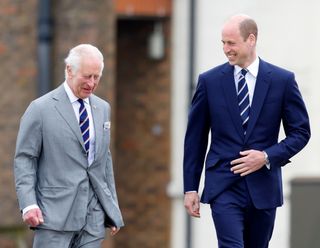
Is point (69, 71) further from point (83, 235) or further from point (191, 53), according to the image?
point (191, 53)

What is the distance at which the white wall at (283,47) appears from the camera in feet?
54.7

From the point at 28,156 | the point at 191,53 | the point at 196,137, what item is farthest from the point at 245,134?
the point at 191,53

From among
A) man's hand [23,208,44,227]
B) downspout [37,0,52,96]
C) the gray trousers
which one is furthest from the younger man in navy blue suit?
downspout [37,0,52,96]

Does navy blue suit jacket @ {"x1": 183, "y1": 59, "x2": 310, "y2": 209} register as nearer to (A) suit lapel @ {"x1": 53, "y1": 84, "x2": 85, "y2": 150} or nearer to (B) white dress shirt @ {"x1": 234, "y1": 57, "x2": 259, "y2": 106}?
(B) white dress shirt @ {"x1": 234, "y1": 57, "x2": 259, "y2": 106}

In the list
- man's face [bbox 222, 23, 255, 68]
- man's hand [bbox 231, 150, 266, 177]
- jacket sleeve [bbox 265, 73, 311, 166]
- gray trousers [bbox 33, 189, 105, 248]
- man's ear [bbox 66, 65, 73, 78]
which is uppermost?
man's face [bbox 222, 23, 255, 68]

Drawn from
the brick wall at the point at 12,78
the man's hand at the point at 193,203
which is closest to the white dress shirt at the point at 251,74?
the man's hand at the point at 193,203

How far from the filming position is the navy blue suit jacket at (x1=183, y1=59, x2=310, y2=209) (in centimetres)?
941

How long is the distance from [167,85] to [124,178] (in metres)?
1.30

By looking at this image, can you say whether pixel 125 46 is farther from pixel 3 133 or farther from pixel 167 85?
pixel 3 133

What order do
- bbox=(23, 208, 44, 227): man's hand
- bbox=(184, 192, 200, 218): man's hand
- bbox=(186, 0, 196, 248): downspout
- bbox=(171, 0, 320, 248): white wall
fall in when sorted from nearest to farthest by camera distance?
bbox=(23, 208, 44, 227): man's hand
bbox=(184, 192, 200, 218): man's hand
bbox=(171, 0, 320, 248): white wall
bbox=(186, 0, 196, 248): downspout

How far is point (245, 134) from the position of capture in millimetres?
9406

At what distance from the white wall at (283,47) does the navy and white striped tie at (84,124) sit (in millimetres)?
7463

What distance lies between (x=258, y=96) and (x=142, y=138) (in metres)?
8.73

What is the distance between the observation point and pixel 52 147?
9133mm
